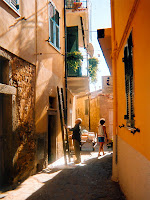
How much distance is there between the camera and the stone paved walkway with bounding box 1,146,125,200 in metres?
5.14

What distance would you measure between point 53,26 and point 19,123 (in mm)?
5044

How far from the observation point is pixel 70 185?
6.11 m

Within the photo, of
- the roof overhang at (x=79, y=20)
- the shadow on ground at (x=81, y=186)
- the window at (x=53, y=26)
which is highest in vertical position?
the roof overhang at (x=79, y=20)

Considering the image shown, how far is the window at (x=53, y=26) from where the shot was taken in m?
9.22

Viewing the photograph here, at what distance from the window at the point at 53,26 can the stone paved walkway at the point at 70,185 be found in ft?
16.2

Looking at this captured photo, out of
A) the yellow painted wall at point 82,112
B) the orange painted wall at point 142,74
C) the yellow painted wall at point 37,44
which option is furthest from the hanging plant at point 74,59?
the yellow painted wall at point 82,112

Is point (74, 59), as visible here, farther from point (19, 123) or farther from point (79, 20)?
point (19, 123)

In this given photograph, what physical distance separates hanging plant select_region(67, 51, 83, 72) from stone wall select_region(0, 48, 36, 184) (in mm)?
4431

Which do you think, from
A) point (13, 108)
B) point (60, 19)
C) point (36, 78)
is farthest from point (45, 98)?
point (60, 19)

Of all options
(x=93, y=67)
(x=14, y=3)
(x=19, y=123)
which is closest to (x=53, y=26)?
(x=14, y=3)

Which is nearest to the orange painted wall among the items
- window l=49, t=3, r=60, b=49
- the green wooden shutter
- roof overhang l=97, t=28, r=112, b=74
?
roof overhang l=97, t=28, r=112, b=74

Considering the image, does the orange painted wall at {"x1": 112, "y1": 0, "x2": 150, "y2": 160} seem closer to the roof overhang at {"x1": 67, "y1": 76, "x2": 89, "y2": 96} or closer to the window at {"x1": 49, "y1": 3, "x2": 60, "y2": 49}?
the window at {"x1": 49, "y1": 3, "x2": 60, "y2": 49}

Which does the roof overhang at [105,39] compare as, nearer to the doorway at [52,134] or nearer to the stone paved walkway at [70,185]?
the doorway at [52,134]

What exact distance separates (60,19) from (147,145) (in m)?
9.07
